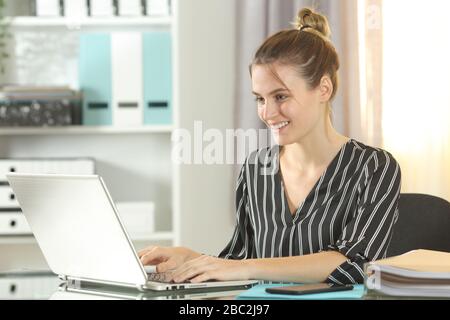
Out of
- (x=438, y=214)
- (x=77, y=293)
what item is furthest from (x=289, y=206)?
(x=77, y=293)

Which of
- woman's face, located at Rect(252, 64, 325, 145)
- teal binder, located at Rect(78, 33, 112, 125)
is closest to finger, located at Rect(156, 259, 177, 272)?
woman's face, located at Rect(252, 64, 325, 145)

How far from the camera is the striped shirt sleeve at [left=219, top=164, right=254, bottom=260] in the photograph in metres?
1.80

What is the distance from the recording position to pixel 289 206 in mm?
1746

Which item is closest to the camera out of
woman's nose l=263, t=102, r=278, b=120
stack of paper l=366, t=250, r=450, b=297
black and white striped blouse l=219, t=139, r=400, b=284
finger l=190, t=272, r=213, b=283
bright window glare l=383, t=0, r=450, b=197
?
stack of paper l=366, t=250, r=450, b=297

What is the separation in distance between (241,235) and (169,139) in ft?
4.25

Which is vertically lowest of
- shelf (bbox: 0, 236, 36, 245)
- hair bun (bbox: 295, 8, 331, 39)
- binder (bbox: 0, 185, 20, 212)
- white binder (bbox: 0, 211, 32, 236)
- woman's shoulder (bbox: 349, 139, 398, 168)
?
shelf (bbox: 0, 236, 36, 245)

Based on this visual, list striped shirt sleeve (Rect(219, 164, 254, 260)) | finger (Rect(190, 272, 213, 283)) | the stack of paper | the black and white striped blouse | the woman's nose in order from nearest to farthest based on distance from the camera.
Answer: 1. the stack of paper
2. finger (Rect(190, 272, 213, 283))
3. the black and white striped blouse
4. the woman's nose
5. striped shirt sleeve (Rect(219, 164, 254, 260))

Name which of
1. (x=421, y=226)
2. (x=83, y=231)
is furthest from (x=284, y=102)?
(x=83, y=231)

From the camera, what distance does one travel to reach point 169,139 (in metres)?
3.08

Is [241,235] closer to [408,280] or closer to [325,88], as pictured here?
[325,88]

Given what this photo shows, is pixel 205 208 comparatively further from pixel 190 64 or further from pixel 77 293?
pixel 77 293

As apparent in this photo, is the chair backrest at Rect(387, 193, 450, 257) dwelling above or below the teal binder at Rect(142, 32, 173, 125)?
below

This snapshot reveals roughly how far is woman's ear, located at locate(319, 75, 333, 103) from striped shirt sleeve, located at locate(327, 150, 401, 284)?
0.16m

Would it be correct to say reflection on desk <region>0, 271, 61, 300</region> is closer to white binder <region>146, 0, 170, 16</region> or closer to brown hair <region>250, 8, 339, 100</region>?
white binder <region>146, 0, 170, 16</region>
